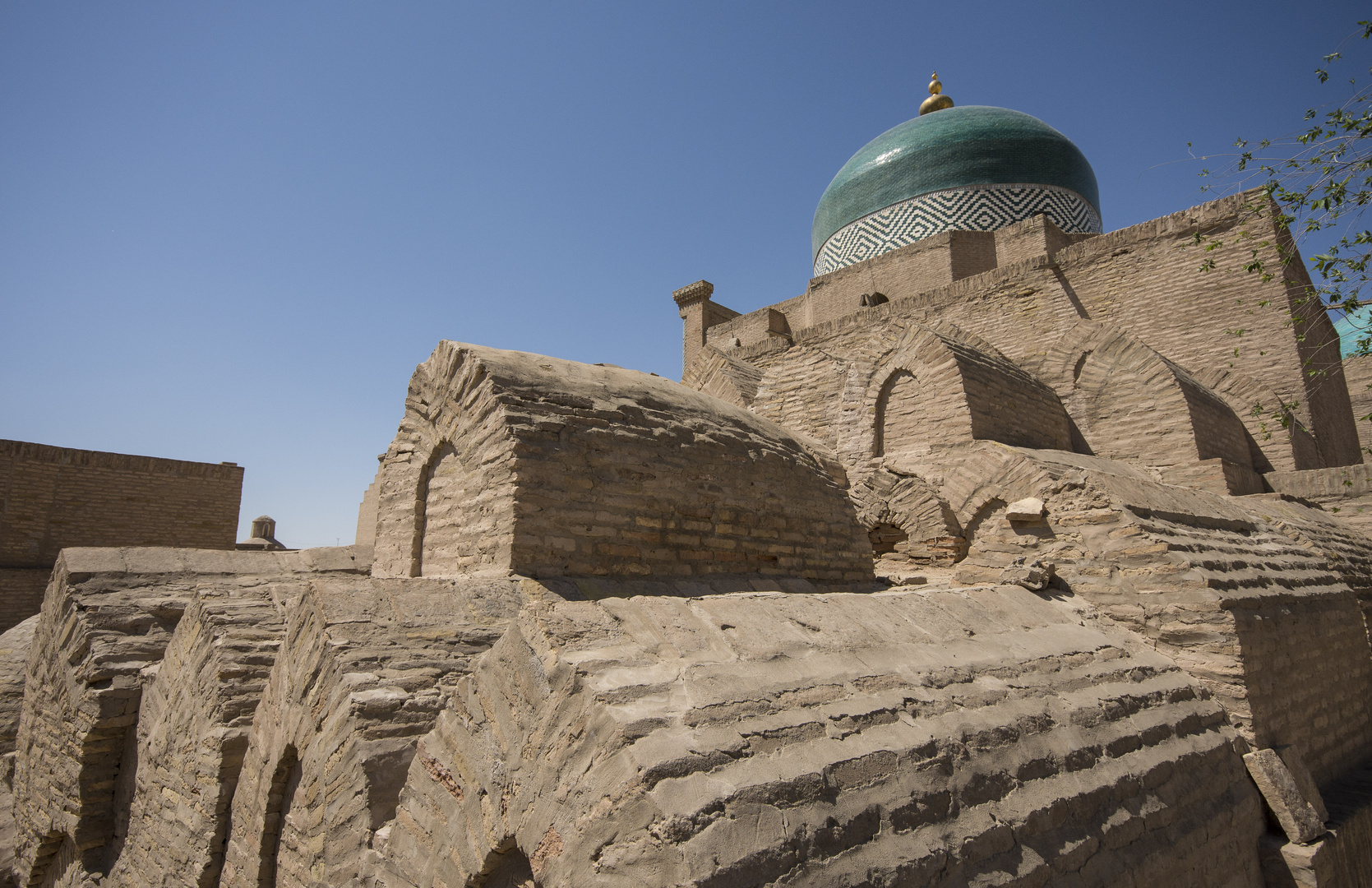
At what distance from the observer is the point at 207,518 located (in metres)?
14.4

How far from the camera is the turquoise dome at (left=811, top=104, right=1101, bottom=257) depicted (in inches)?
709

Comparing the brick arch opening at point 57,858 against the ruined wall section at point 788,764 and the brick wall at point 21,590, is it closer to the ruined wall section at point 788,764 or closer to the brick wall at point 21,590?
the ruined wall section at point 788,764

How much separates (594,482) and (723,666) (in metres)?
1.98

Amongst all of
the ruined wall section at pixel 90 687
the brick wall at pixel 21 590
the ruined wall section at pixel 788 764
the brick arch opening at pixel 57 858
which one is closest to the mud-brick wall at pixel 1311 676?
the ruined wall section at pixel 788 764

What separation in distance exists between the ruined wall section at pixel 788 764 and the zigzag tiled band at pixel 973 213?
15851 mm

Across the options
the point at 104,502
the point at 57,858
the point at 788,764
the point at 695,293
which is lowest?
the point at 57,858

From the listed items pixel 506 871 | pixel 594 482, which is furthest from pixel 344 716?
pixel 594 482

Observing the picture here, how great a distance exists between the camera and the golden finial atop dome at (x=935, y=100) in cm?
2073

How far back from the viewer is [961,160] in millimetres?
18156

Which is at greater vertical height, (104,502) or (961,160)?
(961,160)

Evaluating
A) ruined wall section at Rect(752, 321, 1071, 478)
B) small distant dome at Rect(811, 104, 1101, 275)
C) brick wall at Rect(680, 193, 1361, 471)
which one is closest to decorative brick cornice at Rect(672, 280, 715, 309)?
small distant dome at Rect(811, 104, 1101, 275)

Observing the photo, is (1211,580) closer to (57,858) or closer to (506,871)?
(506,871)

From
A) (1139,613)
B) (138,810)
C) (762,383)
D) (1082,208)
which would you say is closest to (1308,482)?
(1139,613)

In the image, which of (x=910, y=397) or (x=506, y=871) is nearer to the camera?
(x=506, y=871)
